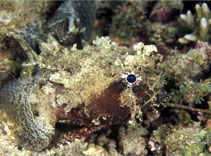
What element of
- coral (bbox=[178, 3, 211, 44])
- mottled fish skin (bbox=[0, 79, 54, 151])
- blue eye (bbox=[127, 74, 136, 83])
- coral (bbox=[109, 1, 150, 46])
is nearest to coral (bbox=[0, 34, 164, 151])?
mottled fish skin (bbox=[0, 79, 54, 151])

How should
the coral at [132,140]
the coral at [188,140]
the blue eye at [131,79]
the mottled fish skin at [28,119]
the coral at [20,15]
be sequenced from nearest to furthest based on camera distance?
1. the blue eye at [131,79]
2. the coral at [188,140]
3. the mottled fish skin at [28,119]
4. the coral at [132,140]
5. the coral at [20,15]

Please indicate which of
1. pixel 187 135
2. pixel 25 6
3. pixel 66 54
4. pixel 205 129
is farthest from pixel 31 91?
pixel 205 129

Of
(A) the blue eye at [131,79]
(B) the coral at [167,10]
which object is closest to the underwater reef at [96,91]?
(A) the blue eye at [131,79]

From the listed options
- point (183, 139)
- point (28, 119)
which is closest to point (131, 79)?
point (183, 139)

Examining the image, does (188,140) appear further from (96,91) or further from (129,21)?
(129,21)

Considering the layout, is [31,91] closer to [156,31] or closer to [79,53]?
[79,53]

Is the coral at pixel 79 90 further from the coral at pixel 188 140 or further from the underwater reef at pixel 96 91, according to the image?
the coral at pixel 188 140
